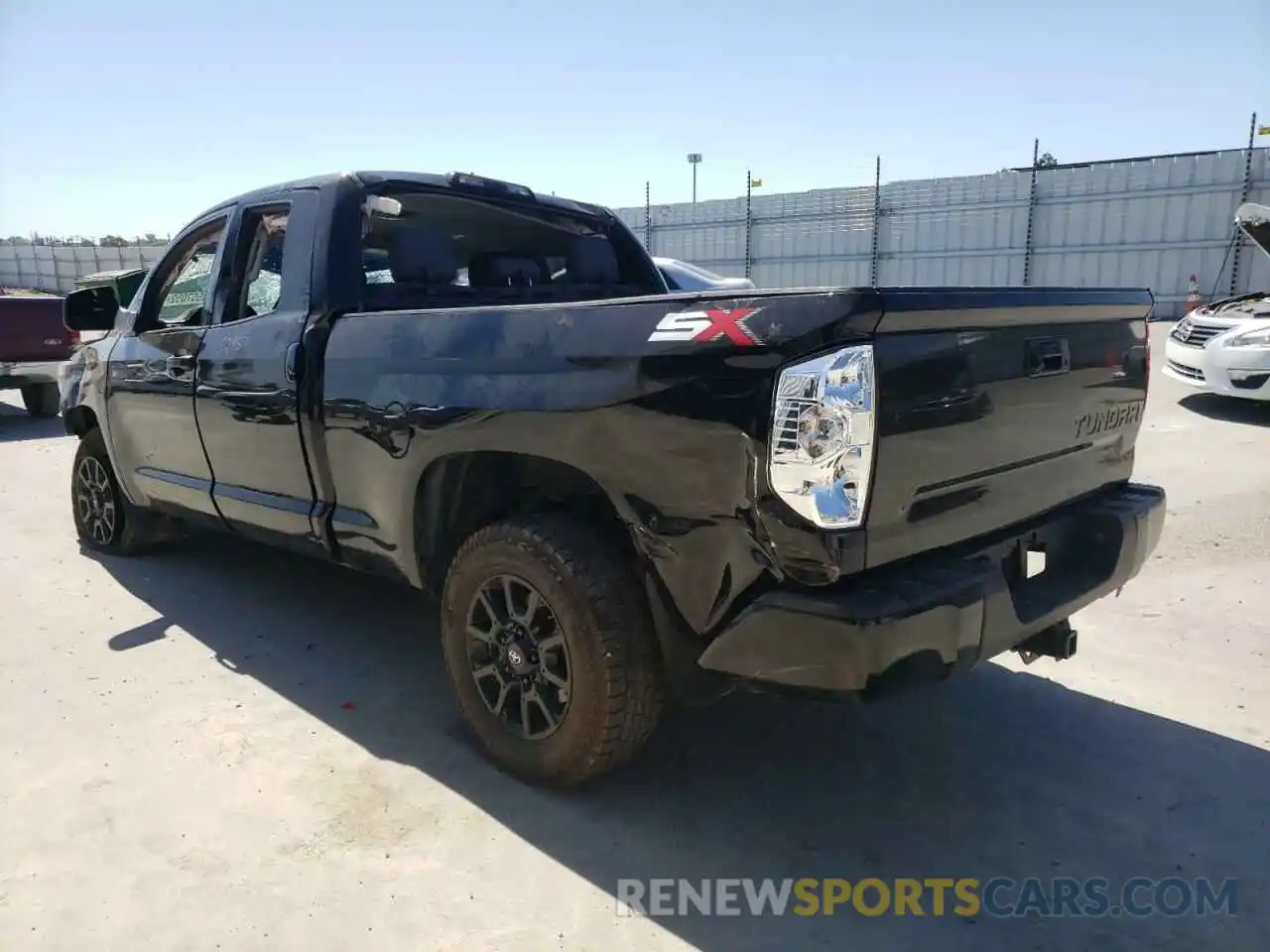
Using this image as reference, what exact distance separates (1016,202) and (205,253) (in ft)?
77.3

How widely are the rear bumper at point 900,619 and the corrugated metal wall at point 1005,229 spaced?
20.9 meters

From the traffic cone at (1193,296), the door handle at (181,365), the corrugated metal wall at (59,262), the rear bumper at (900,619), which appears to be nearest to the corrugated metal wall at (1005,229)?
the traffic cone at (1193,296)

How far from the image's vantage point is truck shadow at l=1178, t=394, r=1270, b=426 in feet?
28.7

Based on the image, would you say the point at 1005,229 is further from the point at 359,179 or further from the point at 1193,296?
the point at 359,179

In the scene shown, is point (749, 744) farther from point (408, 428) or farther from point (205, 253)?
point (205, 253)

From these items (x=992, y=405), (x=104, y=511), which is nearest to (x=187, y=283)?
(x=104, y=511)

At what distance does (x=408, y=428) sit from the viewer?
291 centimetres

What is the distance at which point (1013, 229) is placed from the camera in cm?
2392

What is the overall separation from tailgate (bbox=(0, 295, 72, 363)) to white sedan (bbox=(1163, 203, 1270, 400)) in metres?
12.0

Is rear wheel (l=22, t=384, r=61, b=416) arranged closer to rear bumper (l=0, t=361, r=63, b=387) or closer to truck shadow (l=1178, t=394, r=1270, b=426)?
rear bumper (l=0, t=361, r=63, b=387)

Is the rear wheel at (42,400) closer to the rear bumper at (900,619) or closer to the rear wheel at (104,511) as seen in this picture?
the rear wheel at (104,511)

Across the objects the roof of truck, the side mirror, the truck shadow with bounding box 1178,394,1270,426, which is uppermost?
the roof of truck

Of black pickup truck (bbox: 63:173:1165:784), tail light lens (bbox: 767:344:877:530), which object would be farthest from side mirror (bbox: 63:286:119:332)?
tail light lens (bbox: 767:344:877:530)

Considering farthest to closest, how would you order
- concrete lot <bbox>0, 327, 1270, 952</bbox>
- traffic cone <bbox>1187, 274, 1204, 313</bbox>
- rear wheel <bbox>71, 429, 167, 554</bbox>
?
traffic cone <bbox>1187, 274, 1204, 313</bbox> → rear wheel <bbox>71, 429, 167, 554</bbox> → concrete lot <bbox>0, 327, 1270, 952</bbox>
